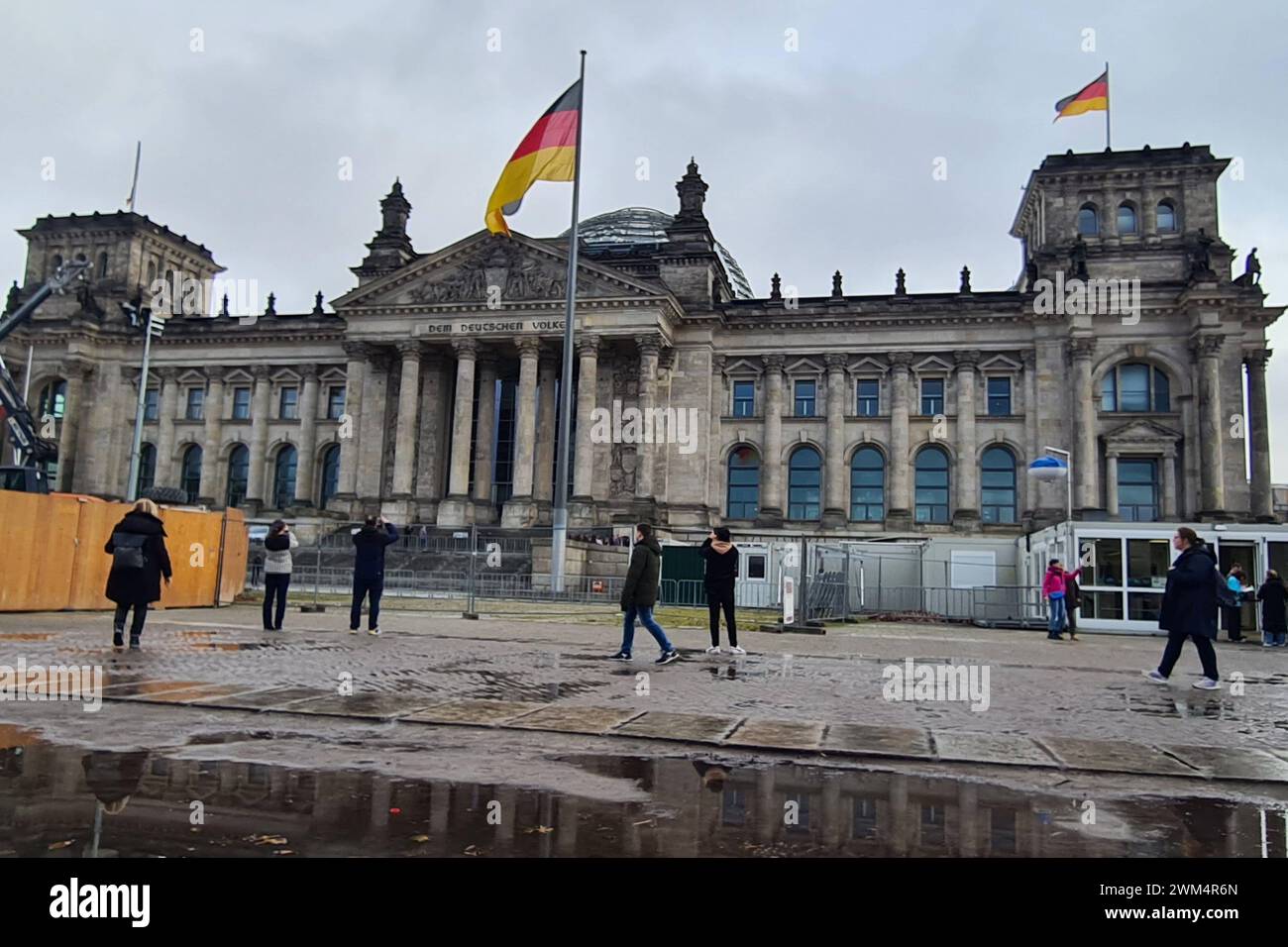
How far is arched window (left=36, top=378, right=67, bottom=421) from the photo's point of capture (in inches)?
2318

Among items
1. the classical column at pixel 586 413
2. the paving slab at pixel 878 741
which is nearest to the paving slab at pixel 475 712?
the paving slab at pixel 878 741

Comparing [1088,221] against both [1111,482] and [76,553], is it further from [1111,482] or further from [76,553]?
[76,553]

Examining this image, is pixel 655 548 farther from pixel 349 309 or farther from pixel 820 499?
pixel 349 309

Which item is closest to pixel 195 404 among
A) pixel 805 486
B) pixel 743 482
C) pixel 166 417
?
pixel 166 417

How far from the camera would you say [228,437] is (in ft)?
190

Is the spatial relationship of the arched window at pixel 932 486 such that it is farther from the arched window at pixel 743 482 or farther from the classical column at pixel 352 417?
the classical column at pixel 352 417

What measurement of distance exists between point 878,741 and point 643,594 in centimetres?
614

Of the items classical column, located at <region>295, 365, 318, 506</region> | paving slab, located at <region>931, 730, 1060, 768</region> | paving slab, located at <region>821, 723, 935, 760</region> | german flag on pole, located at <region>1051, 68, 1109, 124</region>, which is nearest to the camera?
paving slab, located at <region>931, 730, 1060, 768</region>

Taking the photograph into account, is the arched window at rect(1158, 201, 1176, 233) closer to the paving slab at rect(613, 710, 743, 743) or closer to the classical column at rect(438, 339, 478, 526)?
the classical column at rect(438, 339, 478, 526)

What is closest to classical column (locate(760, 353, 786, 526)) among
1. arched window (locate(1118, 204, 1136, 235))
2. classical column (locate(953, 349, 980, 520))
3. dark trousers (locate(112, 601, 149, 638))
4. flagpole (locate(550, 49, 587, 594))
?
classical column (locate(953, 349, 980, 520))

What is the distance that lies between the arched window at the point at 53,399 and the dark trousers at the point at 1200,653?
209 feet

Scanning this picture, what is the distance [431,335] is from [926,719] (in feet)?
147

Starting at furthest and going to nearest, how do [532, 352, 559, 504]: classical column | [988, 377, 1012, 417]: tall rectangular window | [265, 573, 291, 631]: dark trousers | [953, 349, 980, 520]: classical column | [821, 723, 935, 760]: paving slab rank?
[532, 352, 559, 504]: classical column < [988, 377, 1012, 417]: tall rectangular window < [953, 349, 980, 520]: classical column < [265, 573, 291, 631]: dark trousers < [821, 723, 935, 760]: paving slab

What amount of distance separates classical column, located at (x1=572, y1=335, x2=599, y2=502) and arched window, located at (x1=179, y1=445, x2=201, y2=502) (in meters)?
26.7
